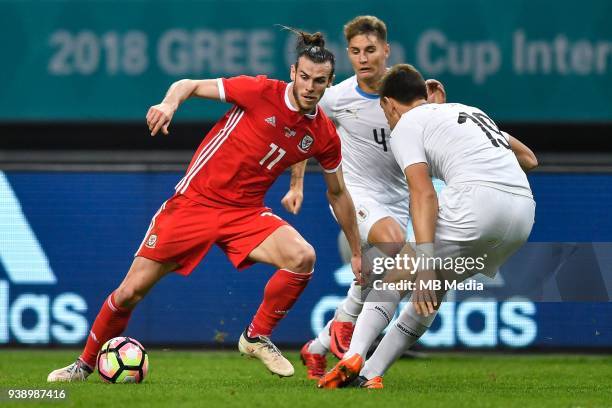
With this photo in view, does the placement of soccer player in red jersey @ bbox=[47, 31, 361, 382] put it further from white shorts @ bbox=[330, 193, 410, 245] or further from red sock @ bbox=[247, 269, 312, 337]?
white shorts @ bbox=[330, 193, 410, 245]

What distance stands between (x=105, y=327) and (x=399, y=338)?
1674 millimetres

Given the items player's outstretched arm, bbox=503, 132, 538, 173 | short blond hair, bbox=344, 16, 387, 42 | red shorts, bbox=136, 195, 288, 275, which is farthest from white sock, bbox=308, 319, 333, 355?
short blond hair, bbox=344, 16, 387, 42

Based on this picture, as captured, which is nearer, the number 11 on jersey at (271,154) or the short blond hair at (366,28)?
the number 11 on jersey at (271,154)

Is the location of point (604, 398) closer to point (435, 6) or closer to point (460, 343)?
point (460, 343)

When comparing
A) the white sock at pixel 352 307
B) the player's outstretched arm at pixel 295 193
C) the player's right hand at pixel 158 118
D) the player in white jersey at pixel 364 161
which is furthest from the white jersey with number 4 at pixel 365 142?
the player's right hand at pixel 158 118

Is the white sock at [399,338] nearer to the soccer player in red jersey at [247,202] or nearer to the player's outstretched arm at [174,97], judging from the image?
the soccer player in red jersey at [247,202]

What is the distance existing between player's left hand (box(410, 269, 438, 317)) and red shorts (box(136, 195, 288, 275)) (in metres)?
1.05

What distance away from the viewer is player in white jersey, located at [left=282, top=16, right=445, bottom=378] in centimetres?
772

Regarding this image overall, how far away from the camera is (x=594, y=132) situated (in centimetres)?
1134

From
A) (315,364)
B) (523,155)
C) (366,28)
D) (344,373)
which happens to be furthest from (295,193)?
(344,373)

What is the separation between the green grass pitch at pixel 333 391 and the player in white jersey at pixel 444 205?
287 mm

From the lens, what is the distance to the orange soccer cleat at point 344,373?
646 centimetres

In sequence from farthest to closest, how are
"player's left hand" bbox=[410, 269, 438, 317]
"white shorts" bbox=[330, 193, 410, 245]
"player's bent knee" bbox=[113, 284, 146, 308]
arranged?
1. "white shorts" bbox=[330, 193, 410, 245]
2. "player's bent knee" bbox=[113, 284, 146, 308]
3. "player's left hand" bbox=[410, 269, 438, 317]

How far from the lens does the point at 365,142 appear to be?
8.15 m
